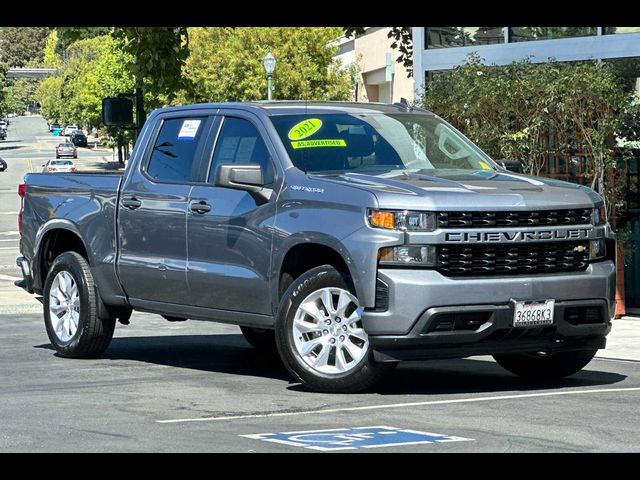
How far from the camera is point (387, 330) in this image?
998 centimetres

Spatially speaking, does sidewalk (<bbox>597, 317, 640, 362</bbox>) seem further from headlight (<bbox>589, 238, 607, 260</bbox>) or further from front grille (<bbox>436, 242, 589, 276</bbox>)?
front grille (<bbox>436, 242, 589, 276</bbox>)

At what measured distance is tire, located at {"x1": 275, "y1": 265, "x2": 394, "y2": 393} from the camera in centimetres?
1031

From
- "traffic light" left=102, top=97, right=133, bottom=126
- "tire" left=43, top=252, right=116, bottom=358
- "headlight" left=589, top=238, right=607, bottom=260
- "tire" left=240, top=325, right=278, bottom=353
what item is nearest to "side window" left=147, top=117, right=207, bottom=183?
"tire" left=43, top=252, right=116, bottom=358

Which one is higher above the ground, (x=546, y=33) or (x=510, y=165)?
(x=546, y=33)

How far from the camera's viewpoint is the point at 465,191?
1024 cm

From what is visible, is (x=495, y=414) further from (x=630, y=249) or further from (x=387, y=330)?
(x=630, y=249)

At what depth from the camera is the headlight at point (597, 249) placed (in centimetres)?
1077

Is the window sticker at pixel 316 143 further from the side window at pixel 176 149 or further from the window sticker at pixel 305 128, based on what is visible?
the side window at pixel 176 149

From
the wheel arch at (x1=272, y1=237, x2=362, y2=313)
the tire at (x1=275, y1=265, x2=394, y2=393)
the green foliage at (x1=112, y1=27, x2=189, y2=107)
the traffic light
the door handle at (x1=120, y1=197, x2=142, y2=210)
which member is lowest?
the tire at (x1=275, y1=265, x2=394, y2=393)

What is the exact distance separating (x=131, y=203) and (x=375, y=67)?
39.5 meters

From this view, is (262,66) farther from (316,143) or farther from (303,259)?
(303,259)

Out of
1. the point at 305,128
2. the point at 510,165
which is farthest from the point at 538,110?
the point at 305,128

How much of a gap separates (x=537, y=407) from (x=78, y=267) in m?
4.76

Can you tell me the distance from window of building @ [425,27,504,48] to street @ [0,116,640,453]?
29.3ft
